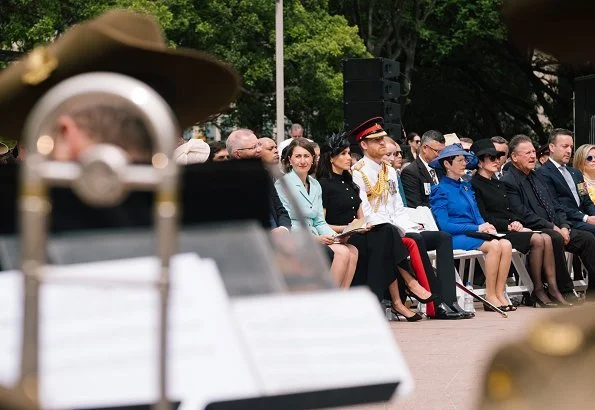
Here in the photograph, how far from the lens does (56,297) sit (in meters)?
2.27

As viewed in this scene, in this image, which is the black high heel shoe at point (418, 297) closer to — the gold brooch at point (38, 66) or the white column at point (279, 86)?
the gold brooch at point (38, 66)

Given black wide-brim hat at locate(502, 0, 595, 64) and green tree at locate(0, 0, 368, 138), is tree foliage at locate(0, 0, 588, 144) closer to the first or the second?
green tree at locate(0, 0, 368, 138)

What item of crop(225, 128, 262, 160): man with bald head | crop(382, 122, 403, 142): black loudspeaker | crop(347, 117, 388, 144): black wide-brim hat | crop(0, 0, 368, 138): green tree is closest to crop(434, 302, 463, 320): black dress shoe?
crop(347, 117, 388, 144): black wide-brim hat

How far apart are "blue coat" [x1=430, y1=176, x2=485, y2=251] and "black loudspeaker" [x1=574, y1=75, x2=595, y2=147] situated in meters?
7.59

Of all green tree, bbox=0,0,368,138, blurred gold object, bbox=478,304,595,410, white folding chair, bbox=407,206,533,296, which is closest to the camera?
blurred gold object, bbox=478,304,595,410

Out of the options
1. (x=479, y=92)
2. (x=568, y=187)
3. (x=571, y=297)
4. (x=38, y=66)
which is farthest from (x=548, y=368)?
(x=479, y=92)

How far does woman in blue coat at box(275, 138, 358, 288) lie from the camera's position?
11555 millimetres

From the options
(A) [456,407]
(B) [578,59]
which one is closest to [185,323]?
(B) [578,59]

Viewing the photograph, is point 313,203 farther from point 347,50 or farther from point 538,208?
point 347,50

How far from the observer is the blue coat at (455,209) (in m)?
13.2

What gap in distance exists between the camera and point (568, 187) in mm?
14797

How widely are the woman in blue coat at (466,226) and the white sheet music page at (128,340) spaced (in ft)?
35.4

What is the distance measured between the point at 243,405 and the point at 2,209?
1.80ft

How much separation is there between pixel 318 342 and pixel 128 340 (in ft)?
1.28
